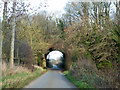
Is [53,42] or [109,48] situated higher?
[53,42]

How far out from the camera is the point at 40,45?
2111 cm

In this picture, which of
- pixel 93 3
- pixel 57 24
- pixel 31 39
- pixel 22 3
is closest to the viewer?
pixel 22 3

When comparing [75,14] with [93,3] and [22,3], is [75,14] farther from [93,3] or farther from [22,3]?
[22,3]

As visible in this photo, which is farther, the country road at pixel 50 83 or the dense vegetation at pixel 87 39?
the country road at pixel 50 83

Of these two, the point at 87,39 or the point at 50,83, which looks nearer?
the point at 50,83

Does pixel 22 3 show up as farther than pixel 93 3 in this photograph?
No

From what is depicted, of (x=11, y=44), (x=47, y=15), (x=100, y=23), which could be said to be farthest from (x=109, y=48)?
(x=47, y=15)

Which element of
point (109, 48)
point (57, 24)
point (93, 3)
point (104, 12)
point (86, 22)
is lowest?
point (109, 48)

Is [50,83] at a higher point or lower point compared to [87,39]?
lower

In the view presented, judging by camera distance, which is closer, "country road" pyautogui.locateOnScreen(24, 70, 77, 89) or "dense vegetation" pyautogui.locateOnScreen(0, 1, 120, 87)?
"dense vegetation" pyautogui.locateOnScreen(0, 1, 120, 87)

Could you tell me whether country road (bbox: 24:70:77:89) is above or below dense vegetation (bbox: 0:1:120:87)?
below

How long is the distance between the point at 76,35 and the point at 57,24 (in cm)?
1781

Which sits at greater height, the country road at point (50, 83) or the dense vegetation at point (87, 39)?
the dense vegetation at point (87, 39)

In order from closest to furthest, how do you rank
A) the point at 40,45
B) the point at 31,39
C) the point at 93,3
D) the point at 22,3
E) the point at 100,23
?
1. the point at 22,3
2. the point at 100,23
3. the point at 93,3
4. the point at 31,39
5. the point at 40,45
